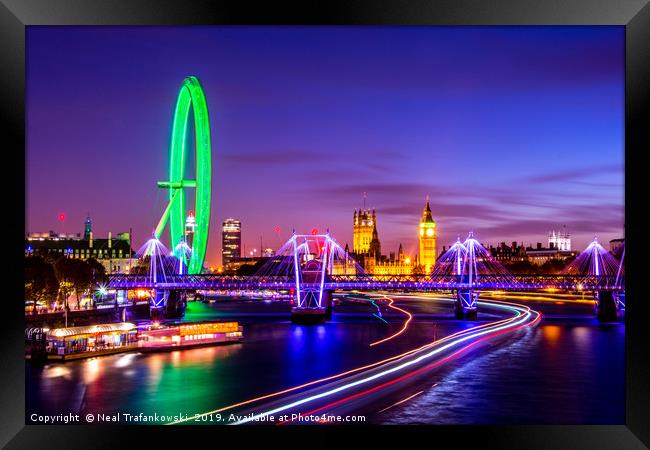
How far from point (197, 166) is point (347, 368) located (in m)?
10.6

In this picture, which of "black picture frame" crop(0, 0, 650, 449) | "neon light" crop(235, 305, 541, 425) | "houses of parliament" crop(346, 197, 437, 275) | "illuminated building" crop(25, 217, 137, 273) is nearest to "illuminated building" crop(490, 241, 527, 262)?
"houses of parliament" crop(346, 197, 437, 275)

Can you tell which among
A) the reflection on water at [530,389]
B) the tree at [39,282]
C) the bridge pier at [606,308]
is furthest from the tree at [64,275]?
the bridge pier at [606,308]

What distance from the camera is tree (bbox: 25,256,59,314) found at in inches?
961

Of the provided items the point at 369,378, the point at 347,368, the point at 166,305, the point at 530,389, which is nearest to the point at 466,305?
the point at 166,305

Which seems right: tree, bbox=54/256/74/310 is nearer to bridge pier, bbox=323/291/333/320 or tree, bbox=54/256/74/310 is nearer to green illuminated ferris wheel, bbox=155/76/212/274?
green illuminated ferris wheel, bbox=155/76/212/274

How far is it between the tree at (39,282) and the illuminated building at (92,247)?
13884mm

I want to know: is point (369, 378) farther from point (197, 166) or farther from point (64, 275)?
point (64, 275)

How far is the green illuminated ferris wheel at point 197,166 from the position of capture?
2453cm

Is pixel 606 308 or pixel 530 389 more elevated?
pixel 606 308

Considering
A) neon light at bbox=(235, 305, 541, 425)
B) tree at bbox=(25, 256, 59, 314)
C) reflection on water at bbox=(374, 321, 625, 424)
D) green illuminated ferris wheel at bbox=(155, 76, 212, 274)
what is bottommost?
reflection on water at bbox=(374, 321, 625, 424)

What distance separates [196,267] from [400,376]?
545 inches

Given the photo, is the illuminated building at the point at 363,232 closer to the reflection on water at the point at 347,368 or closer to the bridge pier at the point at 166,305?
the bridge pier at the point at 166,305

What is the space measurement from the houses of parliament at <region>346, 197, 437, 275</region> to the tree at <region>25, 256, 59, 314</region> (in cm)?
5727

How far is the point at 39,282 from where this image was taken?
81.1ft
